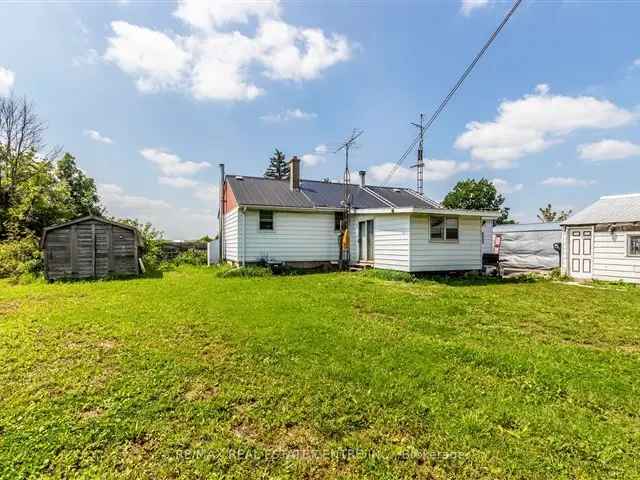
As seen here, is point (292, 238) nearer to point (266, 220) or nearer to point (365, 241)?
point (266, 220)

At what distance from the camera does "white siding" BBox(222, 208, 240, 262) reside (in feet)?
46.7

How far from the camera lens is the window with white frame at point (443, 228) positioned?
39.7 feet

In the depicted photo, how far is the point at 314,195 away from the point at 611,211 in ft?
41.0

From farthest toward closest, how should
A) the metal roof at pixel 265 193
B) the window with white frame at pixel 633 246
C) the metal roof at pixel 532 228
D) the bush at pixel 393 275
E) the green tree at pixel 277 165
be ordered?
1. the green tree at pixel 277 165
2. the metal roof at pixel 532 228
3. the metal roof at pixel 265 193
4. the window with white frame at pixel 633 246
5. the bush at pixel 393 275

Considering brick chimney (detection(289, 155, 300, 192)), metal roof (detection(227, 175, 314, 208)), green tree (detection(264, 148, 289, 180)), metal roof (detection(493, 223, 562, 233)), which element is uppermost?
green tree (detection(264, 148, 289, 180))

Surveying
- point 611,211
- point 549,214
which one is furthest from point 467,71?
point 549,214

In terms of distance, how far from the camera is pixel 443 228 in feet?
40.3

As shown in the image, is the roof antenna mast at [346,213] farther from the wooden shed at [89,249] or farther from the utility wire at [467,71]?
the wooden shed at [89,249]

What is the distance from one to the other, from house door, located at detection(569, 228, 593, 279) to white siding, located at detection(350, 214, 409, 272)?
7953mm

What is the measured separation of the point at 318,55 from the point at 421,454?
39.1ft

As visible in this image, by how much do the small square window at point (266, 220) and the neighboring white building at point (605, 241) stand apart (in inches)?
504

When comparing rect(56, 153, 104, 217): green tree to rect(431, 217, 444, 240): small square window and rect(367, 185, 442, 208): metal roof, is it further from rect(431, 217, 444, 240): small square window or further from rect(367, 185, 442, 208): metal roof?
rect(431, 217, 444, 240): small square window

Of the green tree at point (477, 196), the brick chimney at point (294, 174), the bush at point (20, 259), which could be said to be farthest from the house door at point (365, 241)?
the green tree at point (477, 196)

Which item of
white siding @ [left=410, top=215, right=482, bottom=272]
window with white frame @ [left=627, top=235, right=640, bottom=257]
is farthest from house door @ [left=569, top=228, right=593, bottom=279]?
white siding @ [left=410, top=215, right=482, bottom=272]
